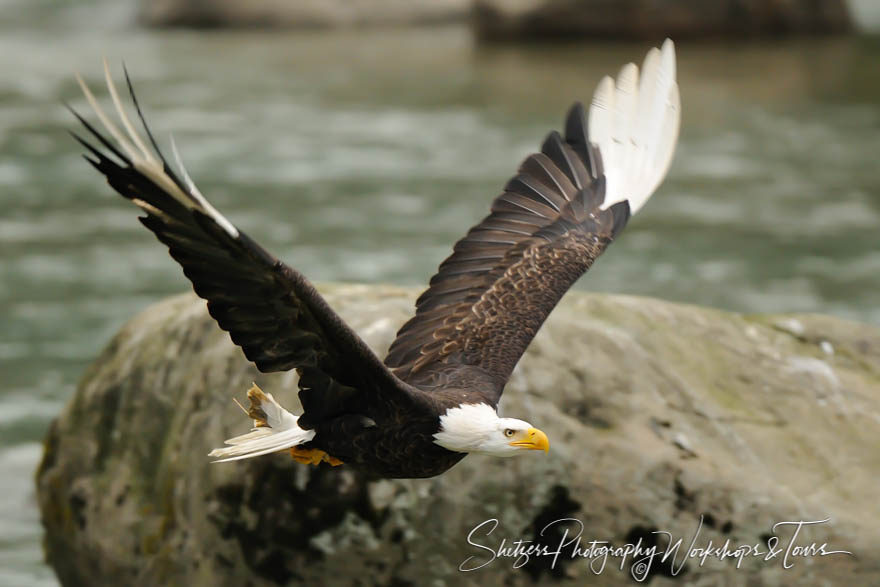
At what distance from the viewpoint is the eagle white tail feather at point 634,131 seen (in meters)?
6.24

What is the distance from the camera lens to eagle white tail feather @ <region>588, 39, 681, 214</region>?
246 inches

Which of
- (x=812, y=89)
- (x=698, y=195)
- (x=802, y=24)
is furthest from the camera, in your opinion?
(x=802, y=24)

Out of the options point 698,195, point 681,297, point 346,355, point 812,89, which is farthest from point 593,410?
point 812,89

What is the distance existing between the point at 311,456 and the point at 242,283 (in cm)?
100

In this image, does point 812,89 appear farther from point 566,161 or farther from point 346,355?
point 346,355

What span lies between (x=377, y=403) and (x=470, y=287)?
1.16 meters

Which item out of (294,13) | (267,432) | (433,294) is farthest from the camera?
(294,13)

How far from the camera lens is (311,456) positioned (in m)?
4.96

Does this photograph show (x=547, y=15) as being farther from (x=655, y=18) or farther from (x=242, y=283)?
(x=242, y=283)

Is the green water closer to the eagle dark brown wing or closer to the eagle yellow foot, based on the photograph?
the eagle yellow foot

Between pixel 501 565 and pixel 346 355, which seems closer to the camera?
pixel 346 355

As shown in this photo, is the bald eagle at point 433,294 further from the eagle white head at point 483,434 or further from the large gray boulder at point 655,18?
the large gray boulder at point 655,18

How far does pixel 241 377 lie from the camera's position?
5734 mm

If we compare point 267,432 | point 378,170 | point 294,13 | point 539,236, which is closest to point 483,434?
point 267,432
